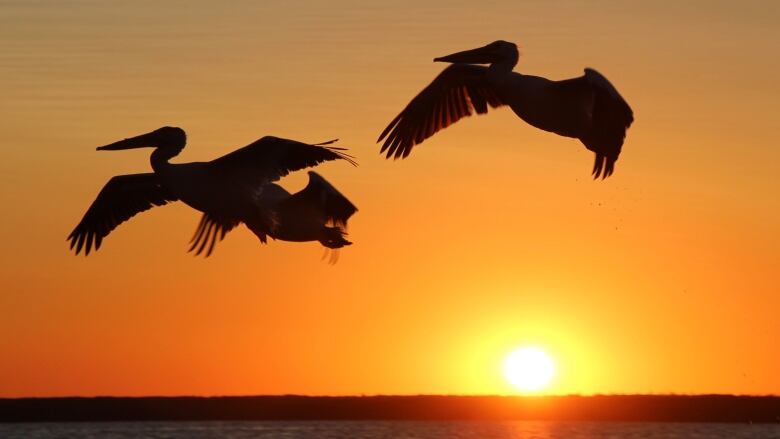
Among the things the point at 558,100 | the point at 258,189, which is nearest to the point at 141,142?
the point at 258,189

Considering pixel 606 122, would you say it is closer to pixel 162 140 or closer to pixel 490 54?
pixel 490 54

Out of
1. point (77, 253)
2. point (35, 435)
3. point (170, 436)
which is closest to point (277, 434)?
point (170, 436)

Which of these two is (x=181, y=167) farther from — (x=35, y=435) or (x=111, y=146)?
(x=35, y=435)

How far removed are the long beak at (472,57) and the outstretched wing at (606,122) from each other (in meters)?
1.82

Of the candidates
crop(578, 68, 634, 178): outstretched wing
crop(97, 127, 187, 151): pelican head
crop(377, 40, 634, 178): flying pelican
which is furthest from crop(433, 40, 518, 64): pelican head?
crop(97, 127, 187, 151): pelican head

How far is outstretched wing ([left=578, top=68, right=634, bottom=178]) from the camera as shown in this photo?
18.0m

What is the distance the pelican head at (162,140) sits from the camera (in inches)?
798

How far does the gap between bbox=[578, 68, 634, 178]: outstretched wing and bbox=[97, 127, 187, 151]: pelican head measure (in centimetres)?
504

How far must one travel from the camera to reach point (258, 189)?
19422 millimetres

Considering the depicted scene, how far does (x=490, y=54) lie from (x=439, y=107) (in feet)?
8.43

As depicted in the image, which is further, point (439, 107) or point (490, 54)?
point (439, 107)

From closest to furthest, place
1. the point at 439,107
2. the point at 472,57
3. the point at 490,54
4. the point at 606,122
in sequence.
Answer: the point at 606,122 → the point at 490,54 → the point at 472,57 → the point at 439,107

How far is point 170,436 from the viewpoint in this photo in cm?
9338

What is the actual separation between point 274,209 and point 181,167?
1249mm
